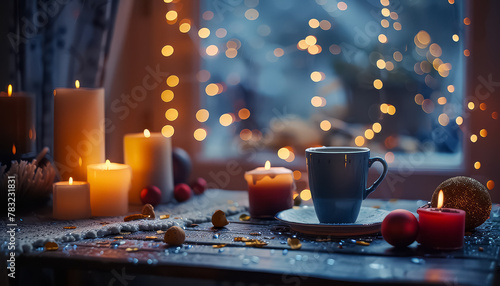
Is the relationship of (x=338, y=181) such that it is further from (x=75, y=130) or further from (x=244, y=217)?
(x=75, y=130)

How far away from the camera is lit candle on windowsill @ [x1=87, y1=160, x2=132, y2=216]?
109 cm

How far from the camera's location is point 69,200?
3.45ft

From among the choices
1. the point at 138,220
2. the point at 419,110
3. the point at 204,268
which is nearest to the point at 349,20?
the point at 419,110

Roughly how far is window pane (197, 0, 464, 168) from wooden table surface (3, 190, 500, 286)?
1025 millimetres

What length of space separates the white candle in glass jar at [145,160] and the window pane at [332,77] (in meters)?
0.84

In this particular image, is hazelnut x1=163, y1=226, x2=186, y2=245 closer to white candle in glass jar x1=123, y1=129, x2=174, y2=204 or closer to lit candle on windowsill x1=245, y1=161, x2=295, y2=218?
lit candle on windowsill x1=245, y1=161, x2=295, y2=218

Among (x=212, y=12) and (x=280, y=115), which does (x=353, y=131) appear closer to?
(x=280, y=115)

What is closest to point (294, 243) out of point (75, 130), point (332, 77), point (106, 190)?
point (106, 190)

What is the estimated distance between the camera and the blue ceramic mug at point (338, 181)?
0.88 m

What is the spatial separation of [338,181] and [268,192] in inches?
8.5

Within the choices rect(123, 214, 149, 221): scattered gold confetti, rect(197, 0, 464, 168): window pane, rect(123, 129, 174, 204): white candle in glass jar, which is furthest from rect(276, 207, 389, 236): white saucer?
rect(197, 0, 464, 168): window pane

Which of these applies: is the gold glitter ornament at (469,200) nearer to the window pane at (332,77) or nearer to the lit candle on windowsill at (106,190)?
the lit candle on windowsill at (106,190)

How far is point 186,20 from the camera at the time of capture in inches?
77.7

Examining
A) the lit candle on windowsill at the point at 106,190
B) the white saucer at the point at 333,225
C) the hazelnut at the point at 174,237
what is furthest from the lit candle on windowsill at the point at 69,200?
the white saucer at the point at 333,225
